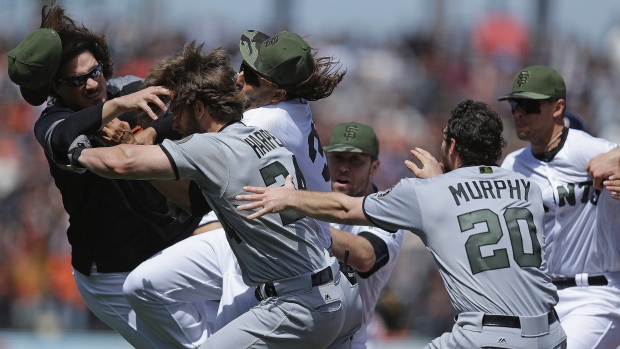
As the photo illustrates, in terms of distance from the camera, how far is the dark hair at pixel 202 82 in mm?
5066

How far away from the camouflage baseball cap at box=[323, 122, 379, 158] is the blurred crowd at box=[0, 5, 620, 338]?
5.17 meters

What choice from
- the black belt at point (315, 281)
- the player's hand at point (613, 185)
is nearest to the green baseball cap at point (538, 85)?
the player's hand at point (613, 185)

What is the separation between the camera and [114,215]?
6258mm

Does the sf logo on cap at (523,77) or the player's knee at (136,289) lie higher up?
the sf logo on cap at (523,77)

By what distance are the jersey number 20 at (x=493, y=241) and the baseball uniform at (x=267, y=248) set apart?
78 centimetres

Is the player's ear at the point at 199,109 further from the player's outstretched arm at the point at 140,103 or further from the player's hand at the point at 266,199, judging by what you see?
the player's hand at the point at 266,199

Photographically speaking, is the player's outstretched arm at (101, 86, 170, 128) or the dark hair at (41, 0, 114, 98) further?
the dark hair at (41, 0, 114, 98)

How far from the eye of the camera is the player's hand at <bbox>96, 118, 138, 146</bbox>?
5.59 metres

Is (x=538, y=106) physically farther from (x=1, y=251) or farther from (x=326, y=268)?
(x=1, y=251)

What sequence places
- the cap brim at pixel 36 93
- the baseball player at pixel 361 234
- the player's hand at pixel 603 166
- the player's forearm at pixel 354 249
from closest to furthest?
1. the cap brim at pixel 36 93
2. the player's forearm at pixel 354 249
3. the baseball player at pixel 361 234
4. the player's hand at pixel 603 166

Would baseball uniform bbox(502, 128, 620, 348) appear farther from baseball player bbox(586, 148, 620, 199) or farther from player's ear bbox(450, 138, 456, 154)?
player's ear bbox(450, 138, 456, 154)

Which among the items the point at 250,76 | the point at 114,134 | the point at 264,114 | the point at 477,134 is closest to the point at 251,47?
the point at 250,76

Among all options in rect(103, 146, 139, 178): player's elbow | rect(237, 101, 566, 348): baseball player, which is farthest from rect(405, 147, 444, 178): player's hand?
rect(103, 146, 139, 178): player's elbow

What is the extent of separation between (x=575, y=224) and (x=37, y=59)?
3.90 m
